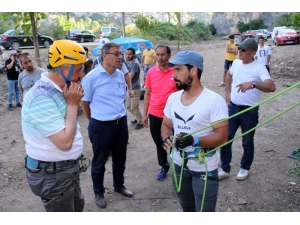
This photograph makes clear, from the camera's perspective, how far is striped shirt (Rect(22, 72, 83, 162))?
6.55ft

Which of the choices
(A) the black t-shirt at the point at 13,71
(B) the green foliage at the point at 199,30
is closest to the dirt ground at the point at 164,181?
(A) the black t-shirt at the point at 13,71

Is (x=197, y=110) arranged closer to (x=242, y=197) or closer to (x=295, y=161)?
(x=242, y=197)

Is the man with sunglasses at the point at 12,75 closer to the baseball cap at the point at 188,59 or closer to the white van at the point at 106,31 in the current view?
the baseball cap at the point at 188,59

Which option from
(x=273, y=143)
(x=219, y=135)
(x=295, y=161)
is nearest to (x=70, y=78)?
(x=219, y=135)

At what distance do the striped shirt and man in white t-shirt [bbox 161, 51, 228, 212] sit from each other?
904mm

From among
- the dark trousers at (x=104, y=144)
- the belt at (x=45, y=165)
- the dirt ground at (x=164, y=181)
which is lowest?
the dirt ground at (x=164, y=181)

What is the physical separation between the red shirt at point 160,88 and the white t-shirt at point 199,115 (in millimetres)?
1305

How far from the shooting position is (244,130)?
12.5 feet

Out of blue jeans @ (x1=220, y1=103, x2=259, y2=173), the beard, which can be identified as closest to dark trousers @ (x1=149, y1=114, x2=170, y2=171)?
blue jeans @ (x1=220, y1=103, x2=259, y2=173)

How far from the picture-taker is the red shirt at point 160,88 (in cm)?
388

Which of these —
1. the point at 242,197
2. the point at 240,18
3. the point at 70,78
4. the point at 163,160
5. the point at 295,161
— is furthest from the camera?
the point at 240,18

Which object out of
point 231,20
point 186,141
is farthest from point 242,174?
point 231,20

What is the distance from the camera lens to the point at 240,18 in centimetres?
4350

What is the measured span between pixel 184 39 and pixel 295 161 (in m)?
27.4
